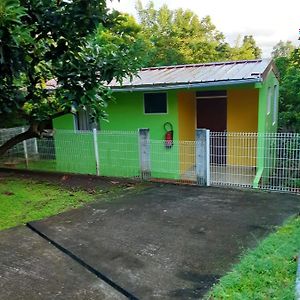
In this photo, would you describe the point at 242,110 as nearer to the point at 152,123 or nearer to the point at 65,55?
the point at 152,123

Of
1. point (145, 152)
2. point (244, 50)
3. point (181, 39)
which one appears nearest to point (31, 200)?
point (145, 152)

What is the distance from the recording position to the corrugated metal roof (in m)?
7.51

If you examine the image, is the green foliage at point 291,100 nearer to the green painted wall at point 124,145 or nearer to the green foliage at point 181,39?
the green painted wall at point 124,145

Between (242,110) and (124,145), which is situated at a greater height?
(242,110)

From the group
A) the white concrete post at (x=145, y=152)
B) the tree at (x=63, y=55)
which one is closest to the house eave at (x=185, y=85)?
the white concrete post at (x=145, y=152)

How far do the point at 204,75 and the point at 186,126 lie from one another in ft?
5.53

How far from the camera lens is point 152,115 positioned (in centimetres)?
914

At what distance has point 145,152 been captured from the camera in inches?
315

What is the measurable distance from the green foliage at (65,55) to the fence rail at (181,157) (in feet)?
7.90

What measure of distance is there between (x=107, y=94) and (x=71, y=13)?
2.08 meters

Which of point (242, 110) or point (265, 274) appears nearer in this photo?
point (265, 274)

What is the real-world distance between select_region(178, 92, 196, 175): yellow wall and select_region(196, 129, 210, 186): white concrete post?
0.46 metres

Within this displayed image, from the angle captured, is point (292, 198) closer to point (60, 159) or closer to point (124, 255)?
point (124, 255)

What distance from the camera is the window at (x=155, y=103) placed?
895cm
